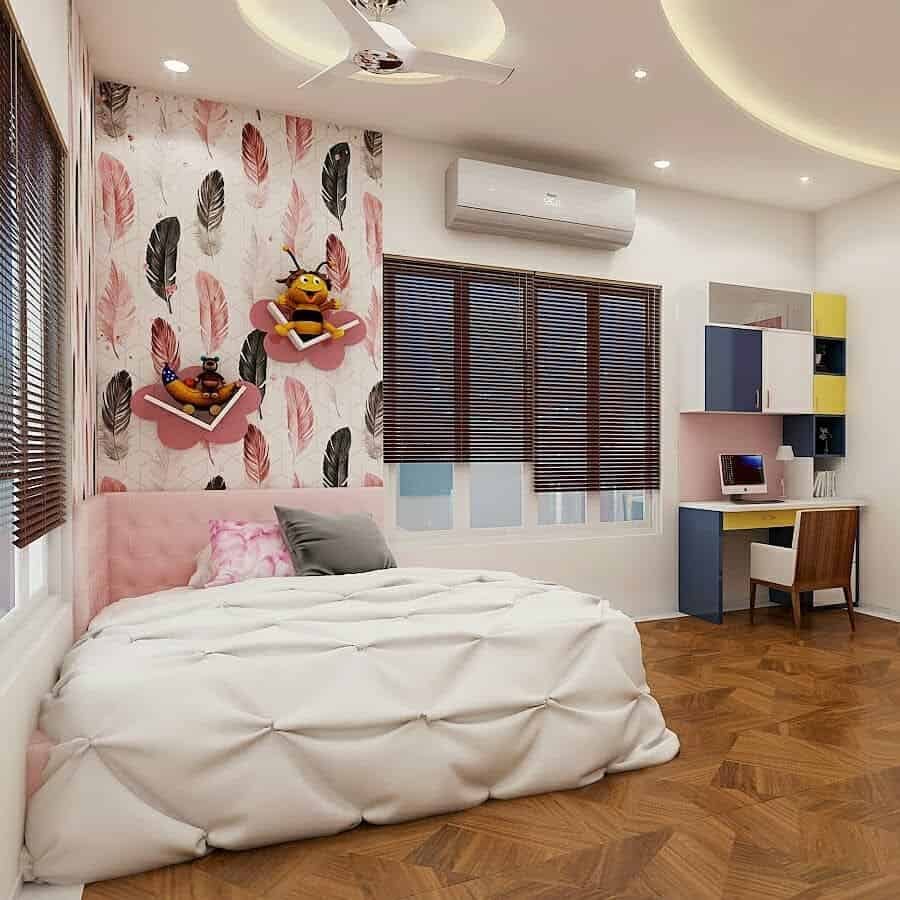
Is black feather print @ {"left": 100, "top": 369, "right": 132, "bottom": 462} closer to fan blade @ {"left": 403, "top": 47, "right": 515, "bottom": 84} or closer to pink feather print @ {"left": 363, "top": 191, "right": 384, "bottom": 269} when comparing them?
pink feather print @ {"left": 363, "top": 191, "right": 384, "bottom": 269}

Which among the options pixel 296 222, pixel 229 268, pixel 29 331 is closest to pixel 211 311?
pixel 229 268

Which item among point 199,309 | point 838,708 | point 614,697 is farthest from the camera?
point 199,309

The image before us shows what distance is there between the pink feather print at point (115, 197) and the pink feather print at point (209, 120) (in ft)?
1.47

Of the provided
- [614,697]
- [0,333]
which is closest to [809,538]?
[614,697]

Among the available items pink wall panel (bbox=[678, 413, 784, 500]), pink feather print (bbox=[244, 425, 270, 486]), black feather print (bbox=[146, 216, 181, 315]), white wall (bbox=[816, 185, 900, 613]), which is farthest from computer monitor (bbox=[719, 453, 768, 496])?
black feather print (bbox=[146, 216, 181, 315])

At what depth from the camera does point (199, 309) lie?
4.09m

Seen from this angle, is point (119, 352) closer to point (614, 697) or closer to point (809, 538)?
point (614, 697)

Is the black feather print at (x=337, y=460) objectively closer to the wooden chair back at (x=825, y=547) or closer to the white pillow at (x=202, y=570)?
the white pillow at (x=202, y=570)

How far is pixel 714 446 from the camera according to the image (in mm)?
5547

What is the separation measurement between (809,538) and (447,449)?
90.9 inches

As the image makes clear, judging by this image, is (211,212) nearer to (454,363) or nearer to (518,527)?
(454,363)

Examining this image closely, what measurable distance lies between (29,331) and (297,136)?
2.30 metres

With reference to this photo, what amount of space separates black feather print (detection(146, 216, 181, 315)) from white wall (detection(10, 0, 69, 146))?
1030 mm

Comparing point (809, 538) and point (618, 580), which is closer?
point (809, 538)
